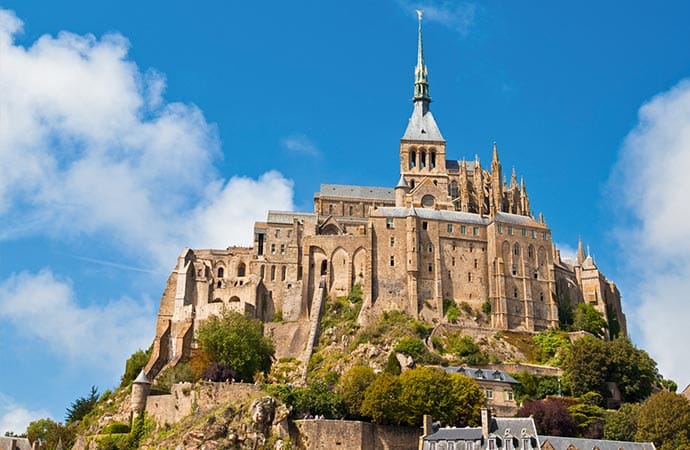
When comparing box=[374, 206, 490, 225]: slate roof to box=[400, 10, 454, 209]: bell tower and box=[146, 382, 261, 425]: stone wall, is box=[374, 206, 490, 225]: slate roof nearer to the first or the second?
box=[400, 10, 454, 209]: bell tower

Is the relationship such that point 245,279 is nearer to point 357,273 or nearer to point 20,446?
point 357,273

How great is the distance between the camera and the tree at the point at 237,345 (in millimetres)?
77188

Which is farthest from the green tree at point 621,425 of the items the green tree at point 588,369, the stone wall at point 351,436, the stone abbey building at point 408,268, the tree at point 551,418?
the stone abbey building at point 408,268

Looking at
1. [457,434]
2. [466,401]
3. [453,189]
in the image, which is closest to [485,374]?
[466,401]

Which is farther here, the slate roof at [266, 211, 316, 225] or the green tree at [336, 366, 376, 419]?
the slate roof at [266, 211, 316, 225]

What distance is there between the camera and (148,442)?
6469 cm

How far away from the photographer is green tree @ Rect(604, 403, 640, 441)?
62312 millimetres

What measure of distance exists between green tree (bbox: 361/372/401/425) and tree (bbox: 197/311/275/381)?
16.8 meters

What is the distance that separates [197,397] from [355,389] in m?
10.5

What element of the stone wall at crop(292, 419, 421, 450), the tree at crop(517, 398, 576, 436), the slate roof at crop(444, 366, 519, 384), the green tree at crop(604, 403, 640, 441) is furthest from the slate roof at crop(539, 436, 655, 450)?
the slate roof at crop(444, 366, 519, 384)

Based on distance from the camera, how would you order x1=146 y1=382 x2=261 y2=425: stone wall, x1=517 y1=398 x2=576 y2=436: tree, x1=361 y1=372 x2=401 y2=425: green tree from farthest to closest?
x1=146 y1=382 x2=261 y2=425: stone wall < x1=517 y1=398 x2=576 y2=436: tree < x1=361 y1=372 x2=401 y2=425: green tree

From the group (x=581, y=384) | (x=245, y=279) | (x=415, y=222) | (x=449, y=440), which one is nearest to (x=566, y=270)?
(x=415, y=222)

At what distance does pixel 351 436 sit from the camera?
199ft

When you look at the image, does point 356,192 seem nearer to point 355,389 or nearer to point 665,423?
point 355,389
